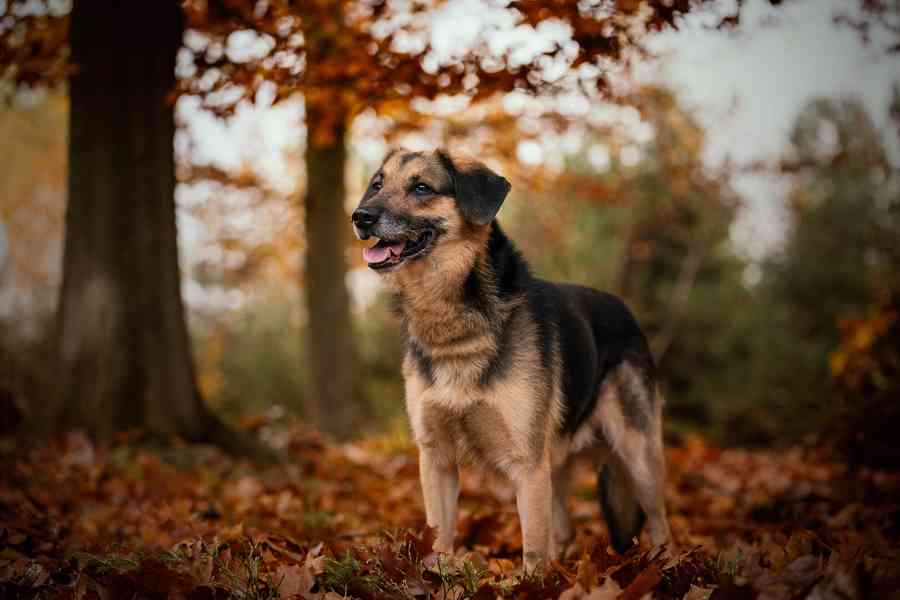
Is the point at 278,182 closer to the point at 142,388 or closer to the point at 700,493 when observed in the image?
the point at 142,388

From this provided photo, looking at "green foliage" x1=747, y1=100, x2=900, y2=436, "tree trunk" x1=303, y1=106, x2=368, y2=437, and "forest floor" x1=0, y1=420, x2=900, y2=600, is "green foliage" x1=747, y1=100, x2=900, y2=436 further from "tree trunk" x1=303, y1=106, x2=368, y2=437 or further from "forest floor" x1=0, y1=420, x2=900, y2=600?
"tree trunk" x1=303, y1=106, x2=368, y2=437

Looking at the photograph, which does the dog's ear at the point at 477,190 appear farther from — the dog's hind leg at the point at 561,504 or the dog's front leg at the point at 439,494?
the dog's hind leg at the point at 561,504

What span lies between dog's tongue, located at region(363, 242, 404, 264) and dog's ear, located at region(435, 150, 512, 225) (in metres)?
0.41

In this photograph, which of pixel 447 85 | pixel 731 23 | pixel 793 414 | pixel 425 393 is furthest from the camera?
pixel 793 414

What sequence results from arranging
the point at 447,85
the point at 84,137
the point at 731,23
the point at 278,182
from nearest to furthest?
the point at 731,23 → the point at 447,85 → the point at 84,137 → the point at 278,182

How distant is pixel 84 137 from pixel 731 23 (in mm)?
5111

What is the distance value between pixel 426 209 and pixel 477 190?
300 millimetres

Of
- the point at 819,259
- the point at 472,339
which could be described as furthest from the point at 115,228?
the point at 819,259

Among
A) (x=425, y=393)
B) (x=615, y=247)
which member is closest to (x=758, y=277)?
(x=615, y=247)

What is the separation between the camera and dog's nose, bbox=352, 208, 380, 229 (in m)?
3.97

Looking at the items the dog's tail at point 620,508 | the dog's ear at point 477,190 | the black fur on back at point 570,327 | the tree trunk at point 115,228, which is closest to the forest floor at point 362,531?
the dog's tail at point 620,508

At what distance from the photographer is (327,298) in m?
10.5

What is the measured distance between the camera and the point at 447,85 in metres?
5.42

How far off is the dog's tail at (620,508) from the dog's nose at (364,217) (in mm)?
2244
